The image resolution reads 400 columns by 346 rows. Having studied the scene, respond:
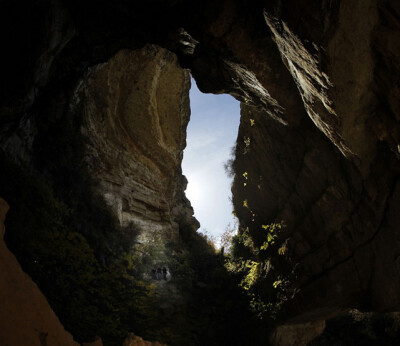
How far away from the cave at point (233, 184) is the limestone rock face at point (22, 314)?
0.02 metres

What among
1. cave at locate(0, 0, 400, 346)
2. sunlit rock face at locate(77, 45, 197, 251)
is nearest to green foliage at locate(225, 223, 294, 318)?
cave at locate(0, 0, 400, 346)

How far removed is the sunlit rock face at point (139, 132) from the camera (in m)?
9.87

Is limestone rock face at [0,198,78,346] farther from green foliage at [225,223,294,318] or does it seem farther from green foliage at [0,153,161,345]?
green foliage at [225,223,294,318]

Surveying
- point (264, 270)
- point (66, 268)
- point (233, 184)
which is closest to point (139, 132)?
point (233, 184)

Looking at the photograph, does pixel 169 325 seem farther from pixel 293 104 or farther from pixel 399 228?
pixel 293 104

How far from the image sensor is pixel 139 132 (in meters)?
11.7

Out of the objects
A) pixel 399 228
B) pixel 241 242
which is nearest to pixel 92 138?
pixel 241 242

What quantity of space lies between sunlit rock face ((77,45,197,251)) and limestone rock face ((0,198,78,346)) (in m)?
5.44

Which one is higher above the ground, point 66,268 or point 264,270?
point 66,268

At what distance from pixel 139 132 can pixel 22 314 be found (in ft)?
29.4

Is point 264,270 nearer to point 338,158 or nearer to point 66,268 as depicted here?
point 338,158

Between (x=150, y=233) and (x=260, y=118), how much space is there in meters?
5.73

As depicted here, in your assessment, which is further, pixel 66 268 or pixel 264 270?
pixel 264 270

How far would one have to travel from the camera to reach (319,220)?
20.9 feet
